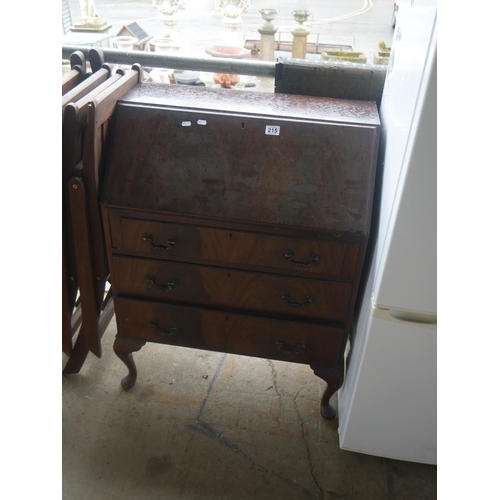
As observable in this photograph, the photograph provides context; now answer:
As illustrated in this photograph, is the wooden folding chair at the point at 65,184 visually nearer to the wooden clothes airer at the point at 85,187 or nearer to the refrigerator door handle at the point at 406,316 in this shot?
the wooden clothes airer at the point at 85,187

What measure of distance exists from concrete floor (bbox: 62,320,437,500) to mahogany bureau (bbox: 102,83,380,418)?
43 cm

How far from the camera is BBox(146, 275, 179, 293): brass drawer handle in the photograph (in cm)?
160

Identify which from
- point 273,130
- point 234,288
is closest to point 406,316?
point 234,288

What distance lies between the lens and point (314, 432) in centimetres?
182

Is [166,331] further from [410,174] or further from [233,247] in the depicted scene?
[410,174]

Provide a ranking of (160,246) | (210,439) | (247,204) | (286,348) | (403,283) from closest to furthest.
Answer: (403,283) < (247,204) < (160,246) < (286,348) < (210,439)

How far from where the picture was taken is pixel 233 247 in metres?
1.48

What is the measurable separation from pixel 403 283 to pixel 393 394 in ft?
1.49

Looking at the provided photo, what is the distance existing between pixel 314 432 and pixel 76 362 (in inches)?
40.9

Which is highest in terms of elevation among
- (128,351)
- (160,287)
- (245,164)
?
(245,164)

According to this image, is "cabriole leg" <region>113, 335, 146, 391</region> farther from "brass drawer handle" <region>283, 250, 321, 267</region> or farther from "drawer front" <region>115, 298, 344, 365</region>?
"brass drawer handle" <region>283, 250, 321, 267</region>

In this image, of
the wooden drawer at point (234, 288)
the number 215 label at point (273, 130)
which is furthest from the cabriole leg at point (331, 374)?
the number 215 label at point (273, 130)

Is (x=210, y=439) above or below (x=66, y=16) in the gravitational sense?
below

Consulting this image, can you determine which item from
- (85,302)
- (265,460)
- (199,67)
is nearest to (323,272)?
(265,460)
